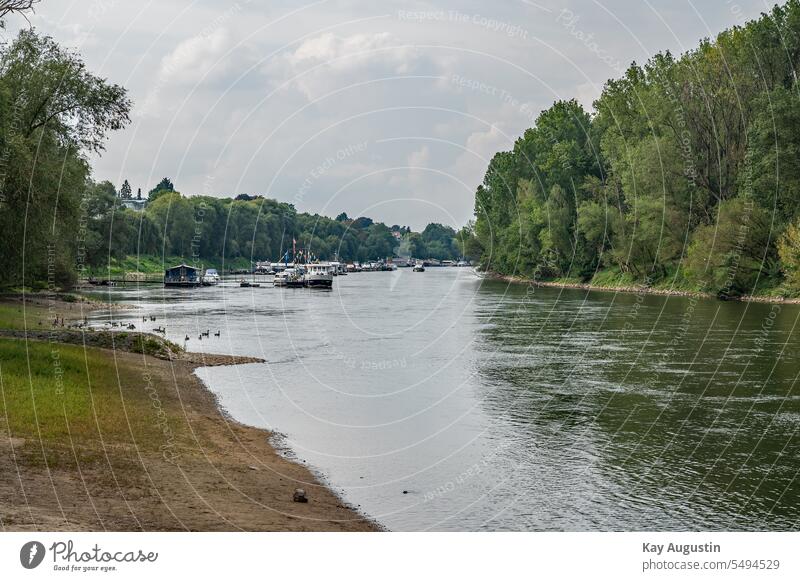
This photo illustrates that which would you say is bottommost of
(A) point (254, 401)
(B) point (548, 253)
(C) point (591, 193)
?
(A) point (254, 401)

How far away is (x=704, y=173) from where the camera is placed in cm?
12025

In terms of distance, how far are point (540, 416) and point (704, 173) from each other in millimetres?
91370

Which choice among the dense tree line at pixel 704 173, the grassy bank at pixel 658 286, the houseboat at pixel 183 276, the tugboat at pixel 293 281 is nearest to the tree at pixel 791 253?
the dense tree line at pixel 704 173

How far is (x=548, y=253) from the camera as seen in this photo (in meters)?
173

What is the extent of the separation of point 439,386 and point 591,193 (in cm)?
11978

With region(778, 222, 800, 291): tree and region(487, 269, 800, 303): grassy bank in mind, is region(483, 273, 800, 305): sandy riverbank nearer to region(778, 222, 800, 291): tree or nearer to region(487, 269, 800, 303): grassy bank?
region(487, 269, 800, 303): grassy bank

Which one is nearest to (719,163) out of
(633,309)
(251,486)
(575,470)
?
(633,309)

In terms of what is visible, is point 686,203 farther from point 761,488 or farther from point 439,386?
point 761,488

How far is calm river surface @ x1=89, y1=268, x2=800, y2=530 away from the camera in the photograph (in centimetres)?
2580

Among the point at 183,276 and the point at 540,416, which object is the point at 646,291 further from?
the point at 183,276

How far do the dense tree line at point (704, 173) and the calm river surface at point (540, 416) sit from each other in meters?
24.5

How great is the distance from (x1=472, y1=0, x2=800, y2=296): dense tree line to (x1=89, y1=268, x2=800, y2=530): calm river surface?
24.5 meters

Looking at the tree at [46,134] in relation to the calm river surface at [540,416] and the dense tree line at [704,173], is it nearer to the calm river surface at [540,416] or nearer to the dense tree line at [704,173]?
the calm river surface at [540,416]

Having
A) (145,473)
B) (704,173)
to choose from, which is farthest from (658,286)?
(145,473)
